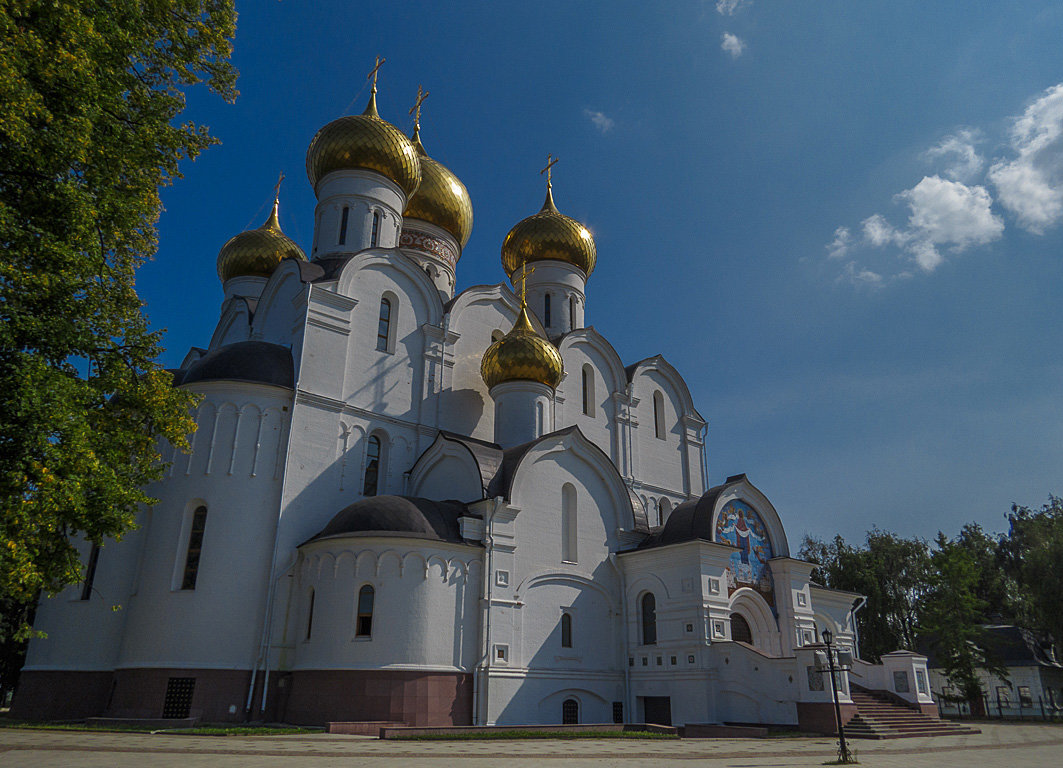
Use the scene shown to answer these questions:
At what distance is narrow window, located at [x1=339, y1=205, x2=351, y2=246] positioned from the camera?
1989 centimetres

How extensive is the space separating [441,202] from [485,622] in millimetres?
13584

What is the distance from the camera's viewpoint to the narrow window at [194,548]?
14219mm

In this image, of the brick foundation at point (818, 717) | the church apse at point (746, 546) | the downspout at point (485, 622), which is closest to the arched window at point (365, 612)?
the downspout at point (485, 622)

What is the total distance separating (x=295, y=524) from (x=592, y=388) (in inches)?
390

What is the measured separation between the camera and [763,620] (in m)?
17.5

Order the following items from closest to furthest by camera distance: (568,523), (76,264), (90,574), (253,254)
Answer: (76,264) < (90,574) < (568,523) < (253,254)

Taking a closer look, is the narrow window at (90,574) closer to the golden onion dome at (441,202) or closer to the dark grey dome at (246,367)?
the dark grey dome at (246,367)

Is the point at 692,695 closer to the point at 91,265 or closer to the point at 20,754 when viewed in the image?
the point at 20,754

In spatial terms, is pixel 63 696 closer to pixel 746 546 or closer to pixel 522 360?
pixel 522 360

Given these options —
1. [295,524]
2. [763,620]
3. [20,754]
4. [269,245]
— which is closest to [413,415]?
[295,524]

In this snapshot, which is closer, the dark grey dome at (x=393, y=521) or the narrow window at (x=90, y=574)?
the dark grey dome at (x=393, y=521)

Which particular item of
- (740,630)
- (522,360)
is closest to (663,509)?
(740,630)

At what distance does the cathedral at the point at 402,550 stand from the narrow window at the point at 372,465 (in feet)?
0.16

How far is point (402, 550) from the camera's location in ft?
46.6
